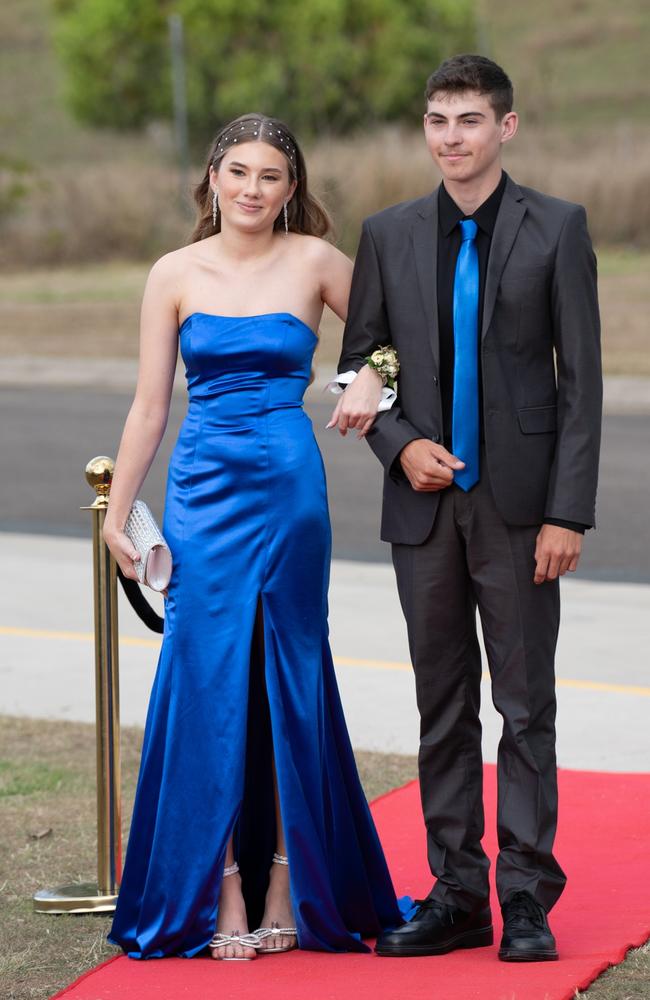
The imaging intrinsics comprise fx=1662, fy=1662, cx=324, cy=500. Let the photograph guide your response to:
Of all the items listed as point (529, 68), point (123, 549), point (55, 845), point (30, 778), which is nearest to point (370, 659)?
point (30, 778)

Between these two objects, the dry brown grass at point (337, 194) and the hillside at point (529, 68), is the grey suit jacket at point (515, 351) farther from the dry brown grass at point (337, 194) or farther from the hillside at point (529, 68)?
the hillside at point (529, 68)

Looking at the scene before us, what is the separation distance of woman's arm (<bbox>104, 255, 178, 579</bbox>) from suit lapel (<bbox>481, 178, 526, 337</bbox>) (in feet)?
2.65

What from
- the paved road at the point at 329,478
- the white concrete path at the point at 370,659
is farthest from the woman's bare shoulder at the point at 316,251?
the paved road at the point at 329,478

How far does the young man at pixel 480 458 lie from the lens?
13.0 ft

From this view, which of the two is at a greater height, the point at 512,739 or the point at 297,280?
the point at 297,280

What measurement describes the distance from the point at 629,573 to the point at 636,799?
382 centimetres

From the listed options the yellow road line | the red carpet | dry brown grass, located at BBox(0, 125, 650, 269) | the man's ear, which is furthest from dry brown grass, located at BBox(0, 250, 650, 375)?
the man's ear

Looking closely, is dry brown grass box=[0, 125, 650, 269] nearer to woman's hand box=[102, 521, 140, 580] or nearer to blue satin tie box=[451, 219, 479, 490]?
woman's hand box=[102, 521, 140, 580]

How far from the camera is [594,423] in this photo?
394 centimetres

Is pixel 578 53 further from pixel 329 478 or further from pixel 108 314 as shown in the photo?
pixel 329 478

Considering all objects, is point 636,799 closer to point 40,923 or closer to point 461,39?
point 40,923

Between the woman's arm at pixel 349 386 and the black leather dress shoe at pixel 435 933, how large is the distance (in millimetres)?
1212

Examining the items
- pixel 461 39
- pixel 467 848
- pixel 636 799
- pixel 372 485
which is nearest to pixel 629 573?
pixel 372 485

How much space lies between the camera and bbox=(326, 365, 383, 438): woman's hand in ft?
13.3
